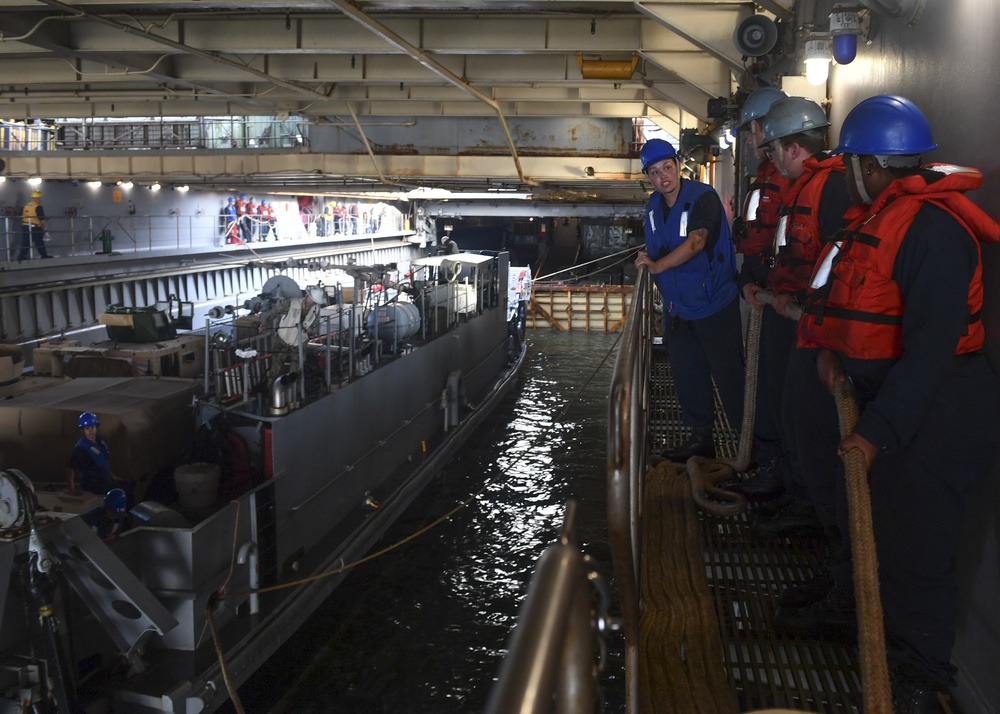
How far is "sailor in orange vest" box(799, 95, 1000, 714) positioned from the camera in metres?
2.71

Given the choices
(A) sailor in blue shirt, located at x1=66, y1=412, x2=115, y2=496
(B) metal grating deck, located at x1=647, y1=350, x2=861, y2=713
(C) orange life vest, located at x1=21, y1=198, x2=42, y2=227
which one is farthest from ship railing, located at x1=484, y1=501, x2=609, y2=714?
(C) orange life vest, located at x1=21, y1=198, x2=42, y2=227

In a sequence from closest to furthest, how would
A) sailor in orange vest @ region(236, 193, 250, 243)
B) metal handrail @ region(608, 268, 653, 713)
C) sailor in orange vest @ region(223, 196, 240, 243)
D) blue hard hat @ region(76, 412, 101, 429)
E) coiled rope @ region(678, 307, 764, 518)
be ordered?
metal handrail @ region(608, 268, 653, 713) < coiled rope @ region(678, 307, 764, 518) < blue hard hat @ region(76, 412, 101, 429) < sailor in orange vest @ region(223, 196, 240, 243) < sailor in orange vest @ region(236, 193, 250, 243)

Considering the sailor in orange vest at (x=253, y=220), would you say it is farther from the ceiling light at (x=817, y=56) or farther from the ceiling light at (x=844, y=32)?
the ceiling light at (x=844, y=32)

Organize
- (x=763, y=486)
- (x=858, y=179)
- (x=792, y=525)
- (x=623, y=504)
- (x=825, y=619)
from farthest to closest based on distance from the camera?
(x=763, y=486)
(x=792, y=525)
(x=825, y=619)
(x=858, y=179)
(x=623, y=504)

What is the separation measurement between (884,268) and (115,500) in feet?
20.6

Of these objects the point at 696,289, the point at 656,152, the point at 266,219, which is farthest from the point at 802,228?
the point at 266,219

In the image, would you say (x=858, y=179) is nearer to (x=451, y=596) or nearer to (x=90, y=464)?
(x=90, y=464)

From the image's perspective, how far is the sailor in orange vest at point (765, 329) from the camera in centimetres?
462

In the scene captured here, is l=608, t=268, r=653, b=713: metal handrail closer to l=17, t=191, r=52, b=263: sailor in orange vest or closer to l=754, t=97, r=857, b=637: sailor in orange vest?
l=754, t=97, r=857, b=637: sailor in orange vest

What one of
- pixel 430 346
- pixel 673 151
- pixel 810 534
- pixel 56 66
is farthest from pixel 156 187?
pixel 810 534

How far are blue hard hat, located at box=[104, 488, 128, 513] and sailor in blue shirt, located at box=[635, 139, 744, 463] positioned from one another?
4.56m

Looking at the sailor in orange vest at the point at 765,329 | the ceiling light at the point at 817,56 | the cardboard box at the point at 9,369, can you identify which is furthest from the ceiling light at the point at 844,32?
the cardboard box at the point at 9,369

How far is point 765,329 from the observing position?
4680mm

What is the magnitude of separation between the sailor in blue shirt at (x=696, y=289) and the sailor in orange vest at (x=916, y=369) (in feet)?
7.37
